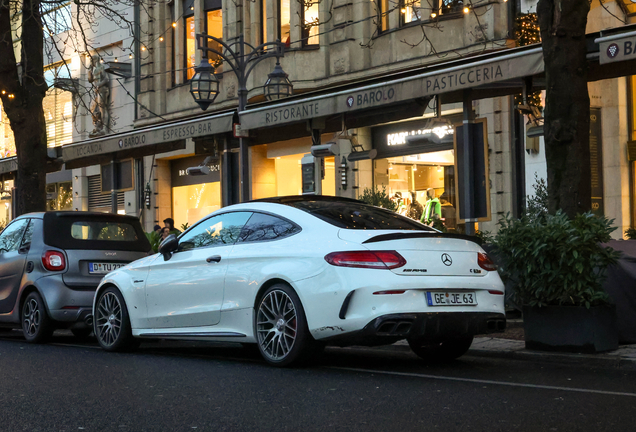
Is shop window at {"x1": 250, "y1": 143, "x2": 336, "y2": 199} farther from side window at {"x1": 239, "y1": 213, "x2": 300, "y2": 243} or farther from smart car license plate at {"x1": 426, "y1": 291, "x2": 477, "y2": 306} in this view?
smart car license plate at {"x1": 426, "y1": 291, "x2": 477, "y2": 306}

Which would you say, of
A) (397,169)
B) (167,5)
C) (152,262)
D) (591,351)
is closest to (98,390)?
(152,262)

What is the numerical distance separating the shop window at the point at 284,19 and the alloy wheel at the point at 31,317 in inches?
586

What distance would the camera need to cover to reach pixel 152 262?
938 centimetres

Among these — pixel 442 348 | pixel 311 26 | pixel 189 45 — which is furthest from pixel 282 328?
pixel 189 45

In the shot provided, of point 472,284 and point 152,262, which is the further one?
point 152,262

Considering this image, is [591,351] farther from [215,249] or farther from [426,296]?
[215,249]

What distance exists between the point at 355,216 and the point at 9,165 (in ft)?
48.3

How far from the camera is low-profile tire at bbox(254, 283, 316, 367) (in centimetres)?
748

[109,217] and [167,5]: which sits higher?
[167,5]

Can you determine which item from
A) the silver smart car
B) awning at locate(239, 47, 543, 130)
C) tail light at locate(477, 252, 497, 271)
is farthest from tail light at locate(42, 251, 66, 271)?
tail light at locate(477, 252, 497, 271)

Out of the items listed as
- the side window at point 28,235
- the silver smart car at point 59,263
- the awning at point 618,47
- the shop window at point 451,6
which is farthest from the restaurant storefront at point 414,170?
the side window at point 28,235

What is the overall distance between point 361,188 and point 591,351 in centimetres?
1480

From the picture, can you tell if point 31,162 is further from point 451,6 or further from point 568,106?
point 568,106

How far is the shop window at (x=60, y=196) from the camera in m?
35.4
